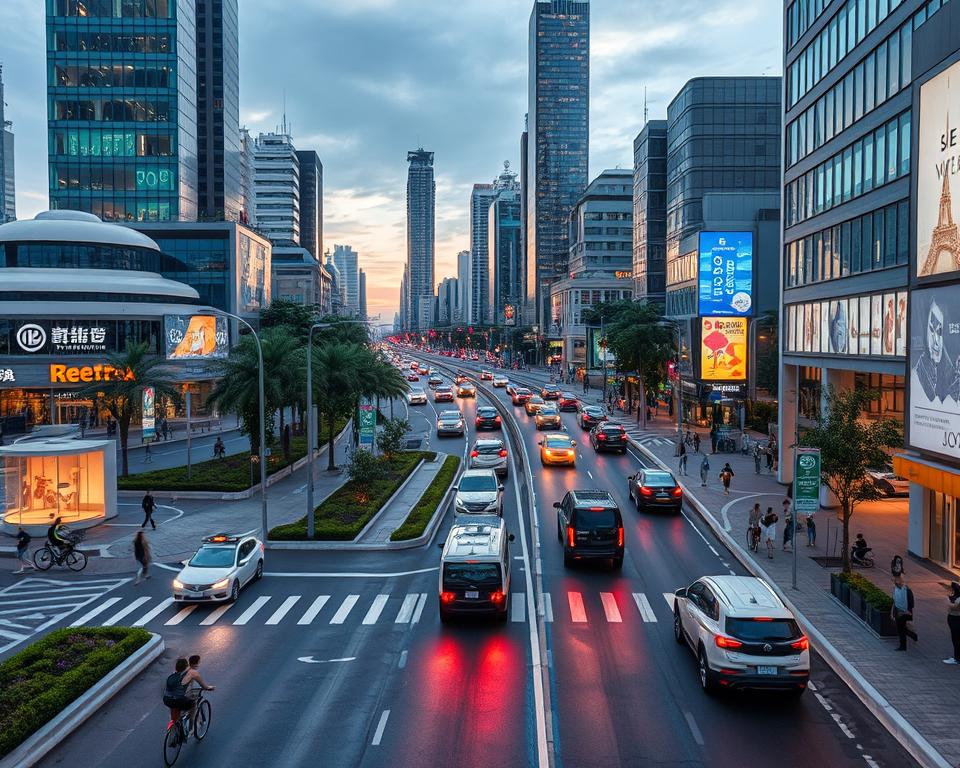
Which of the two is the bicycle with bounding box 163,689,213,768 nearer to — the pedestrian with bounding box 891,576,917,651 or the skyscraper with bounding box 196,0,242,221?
the pedestrian with bounding box 891,576,917,651

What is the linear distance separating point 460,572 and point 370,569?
7561 mm

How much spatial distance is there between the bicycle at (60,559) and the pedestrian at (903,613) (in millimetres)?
24283

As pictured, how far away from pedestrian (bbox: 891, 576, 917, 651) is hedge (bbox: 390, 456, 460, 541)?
52.3 feet

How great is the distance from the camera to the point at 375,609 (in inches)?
829

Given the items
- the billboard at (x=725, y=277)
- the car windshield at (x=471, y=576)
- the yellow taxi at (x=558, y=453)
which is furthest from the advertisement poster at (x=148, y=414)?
the billboard at (x=725, y=277)

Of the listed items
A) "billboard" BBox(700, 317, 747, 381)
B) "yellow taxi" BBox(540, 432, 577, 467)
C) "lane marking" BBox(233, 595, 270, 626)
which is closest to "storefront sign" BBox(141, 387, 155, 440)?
"lane marking" BBox(233, 595, 270, 626)

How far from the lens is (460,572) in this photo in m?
18.8

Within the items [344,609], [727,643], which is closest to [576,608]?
[344,609]

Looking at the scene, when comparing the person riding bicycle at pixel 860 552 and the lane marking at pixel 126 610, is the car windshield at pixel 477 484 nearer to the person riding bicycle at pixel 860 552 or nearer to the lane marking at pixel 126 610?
the lane marking at pixel 126 610

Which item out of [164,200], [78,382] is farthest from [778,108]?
[78,382]

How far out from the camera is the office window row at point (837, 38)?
29.9 m

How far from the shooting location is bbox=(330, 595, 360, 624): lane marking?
66.1ft

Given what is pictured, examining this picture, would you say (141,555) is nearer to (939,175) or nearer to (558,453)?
(558,453)

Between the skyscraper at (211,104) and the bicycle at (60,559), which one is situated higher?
the skyscraper at (211,104)
